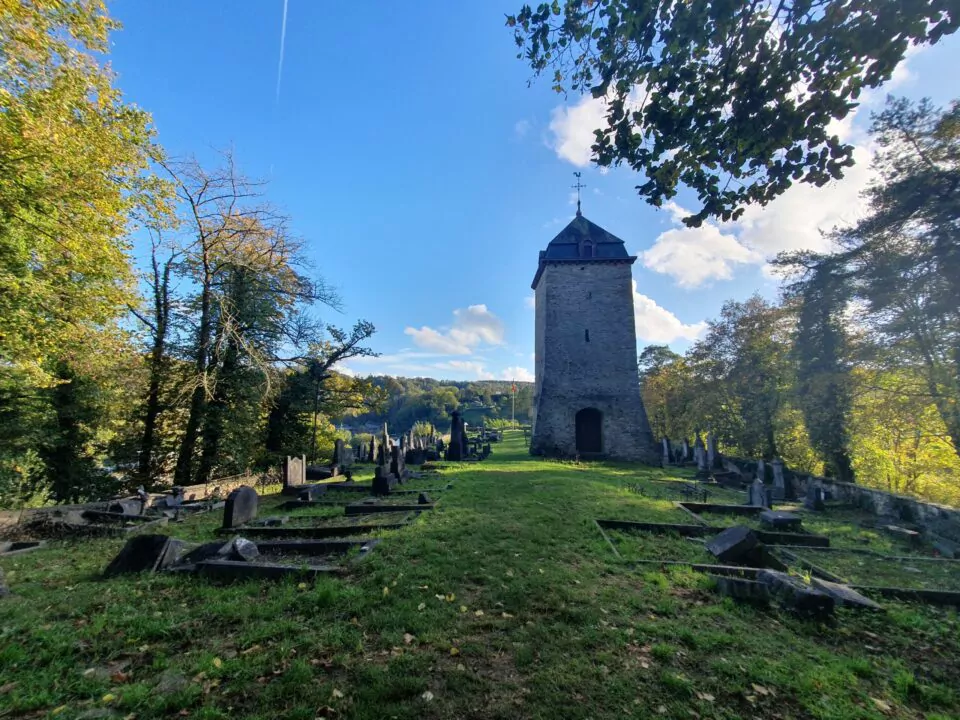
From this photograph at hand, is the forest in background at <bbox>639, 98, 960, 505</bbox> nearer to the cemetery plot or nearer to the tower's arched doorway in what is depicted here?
the tower's arched doorway

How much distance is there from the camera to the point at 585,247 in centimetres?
2283

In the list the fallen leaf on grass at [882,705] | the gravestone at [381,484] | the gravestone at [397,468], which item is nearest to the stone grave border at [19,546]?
the gravestone at [381,484]

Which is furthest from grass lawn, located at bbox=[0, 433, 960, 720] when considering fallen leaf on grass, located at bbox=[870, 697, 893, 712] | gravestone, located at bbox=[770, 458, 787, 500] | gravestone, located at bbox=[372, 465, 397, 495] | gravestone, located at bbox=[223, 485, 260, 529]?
gravestone, located at bbox=[770, 458, 787, 500]

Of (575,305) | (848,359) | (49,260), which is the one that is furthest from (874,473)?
(49,260)

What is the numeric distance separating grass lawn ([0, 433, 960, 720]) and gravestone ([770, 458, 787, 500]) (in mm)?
8923

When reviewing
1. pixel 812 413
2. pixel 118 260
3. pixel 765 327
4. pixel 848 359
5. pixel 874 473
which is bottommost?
pixel 874 473

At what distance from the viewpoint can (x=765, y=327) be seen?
2100cm

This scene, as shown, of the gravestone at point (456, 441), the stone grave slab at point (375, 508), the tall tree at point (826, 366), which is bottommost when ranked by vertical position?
the stone grave slab at point (375, 508)

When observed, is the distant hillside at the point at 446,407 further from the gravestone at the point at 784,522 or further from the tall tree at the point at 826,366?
the gravestone at the point at 784,522

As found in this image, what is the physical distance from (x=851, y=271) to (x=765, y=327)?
7455mm

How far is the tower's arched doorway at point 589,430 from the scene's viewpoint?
70.9ft

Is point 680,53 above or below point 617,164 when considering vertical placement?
above

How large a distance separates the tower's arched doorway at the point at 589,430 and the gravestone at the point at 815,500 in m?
11.0

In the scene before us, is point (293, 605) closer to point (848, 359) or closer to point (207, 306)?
point (207, 306)
